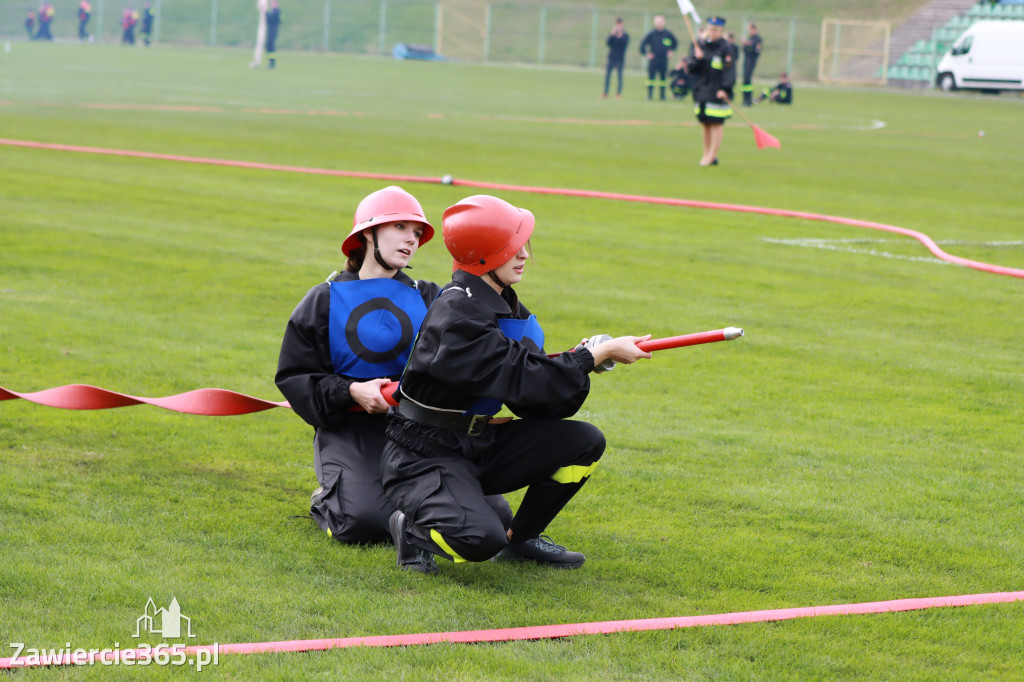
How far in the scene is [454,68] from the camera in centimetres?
5388

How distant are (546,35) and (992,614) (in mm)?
66111

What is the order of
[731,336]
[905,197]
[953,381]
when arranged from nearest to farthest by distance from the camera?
1. [731,336]
2. [953,381]
3. [905,197]

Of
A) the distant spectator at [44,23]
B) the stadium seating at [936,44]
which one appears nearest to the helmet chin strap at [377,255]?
the stadium seating at [936,44]

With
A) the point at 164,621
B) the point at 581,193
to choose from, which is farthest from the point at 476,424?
the point at 581,193

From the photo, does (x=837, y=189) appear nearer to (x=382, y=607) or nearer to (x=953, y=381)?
(x=953, y=381)

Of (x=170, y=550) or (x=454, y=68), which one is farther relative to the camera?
(x=454, y=68)

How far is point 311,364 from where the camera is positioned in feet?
16.2

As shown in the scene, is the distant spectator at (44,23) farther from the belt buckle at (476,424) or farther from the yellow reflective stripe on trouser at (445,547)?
the yellow reflective stripe on trouser at (445,547)

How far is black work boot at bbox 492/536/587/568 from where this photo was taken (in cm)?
457

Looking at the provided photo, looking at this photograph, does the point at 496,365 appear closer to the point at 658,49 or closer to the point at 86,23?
the point at 658,49

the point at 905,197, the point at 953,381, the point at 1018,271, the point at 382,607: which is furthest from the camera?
the point at 905,197

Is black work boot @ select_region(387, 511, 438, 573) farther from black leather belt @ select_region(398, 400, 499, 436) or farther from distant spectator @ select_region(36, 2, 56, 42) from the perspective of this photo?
distant spectator @ select_region(36, 2, 56, 42)

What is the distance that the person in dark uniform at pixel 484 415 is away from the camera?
4.18m

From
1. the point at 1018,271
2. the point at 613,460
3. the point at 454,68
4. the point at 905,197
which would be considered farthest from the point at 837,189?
the point at 454,68
